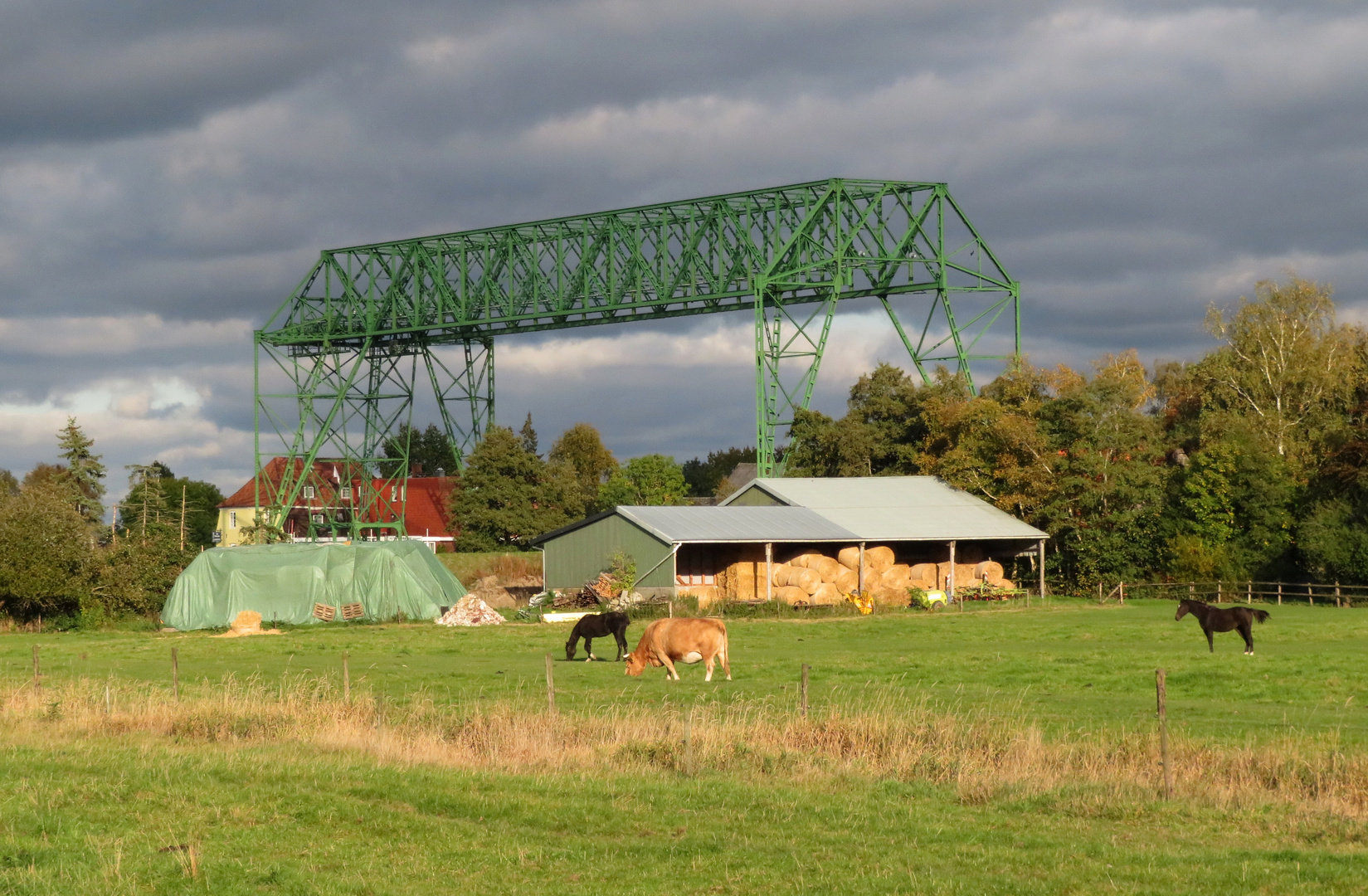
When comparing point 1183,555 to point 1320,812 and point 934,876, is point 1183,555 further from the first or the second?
point 934,876

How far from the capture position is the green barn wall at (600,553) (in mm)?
51344

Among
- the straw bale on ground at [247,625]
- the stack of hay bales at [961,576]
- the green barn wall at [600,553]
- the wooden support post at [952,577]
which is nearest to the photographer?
the straw bale on ground at [247,625]

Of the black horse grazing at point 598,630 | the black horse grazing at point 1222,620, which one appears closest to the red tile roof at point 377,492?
the black horse grazing at point 598,630

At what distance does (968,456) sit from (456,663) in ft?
121

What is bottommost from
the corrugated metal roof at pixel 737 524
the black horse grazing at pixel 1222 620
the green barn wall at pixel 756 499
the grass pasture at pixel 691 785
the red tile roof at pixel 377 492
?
the grass pasture at pixel 691 785

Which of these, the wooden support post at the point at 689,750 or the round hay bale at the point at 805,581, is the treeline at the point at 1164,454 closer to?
the round hay bale at the point at 805,581

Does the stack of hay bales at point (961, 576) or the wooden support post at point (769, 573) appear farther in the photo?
the stack of hay bales at point (961, 576)

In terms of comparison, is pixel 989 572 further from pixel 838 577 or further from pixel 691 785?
pixel 691 785

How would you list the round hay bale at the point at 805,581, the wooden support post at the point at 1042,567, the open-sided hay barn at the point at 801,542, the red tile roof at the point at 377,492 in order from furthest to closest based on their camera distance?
1. the red tile roof at the point at 377,492
2. the wooden support post at the point at 1042,567
3. the round hay bale at the point at 805,581
4. the open-sided hay barn at the point at 801,542

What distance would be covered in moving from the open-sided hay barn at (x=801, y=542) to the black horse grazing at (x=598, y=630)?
17061mm

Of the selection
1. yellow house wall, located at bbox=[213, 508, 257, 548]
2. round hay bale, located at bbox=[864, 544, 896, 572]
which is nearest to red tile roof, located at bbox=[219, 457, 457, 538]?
yellow house wall, located at bbox=[213, 508, 257, 548]

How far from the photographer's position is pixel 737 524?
5453 cm

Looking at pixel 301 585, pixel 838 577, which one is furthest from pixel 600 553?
pixel 301 585

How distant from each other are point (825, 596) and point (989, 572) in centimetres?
1021
